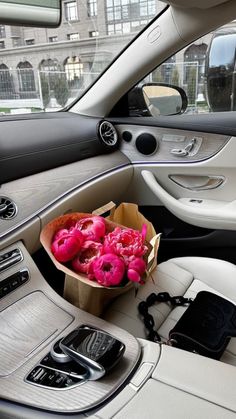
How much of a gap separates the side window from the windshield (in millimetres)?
262

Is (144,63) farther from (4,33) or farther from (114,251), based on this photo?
(114,251)

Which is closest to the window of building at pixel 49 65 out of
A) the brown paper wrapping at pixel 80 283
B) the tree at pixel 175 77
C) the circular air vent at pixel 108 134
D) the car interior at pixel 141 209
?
the car interior at pixel 141 209

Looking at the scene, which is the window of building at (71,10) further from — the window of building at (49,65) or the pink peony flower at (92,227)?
the pink peony flower at (92,227)

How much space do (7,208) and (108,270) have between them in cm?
50

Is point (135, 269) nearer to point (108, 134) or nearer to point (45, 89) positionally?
point (108, 134)

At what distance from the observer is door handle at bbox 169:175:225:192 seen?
1975 mm

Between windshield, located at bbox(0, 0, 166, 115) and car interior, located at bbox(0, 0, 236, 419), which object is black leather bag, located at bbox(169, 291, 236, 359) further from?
windshield, located at bbox(0, 0, 166, 115)

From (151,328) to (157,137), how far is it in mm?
1152

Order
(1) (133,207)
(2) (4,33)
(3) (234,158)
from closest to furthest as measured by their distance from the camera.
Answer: (1) (133,207) → (2) (4,33) → (3) (234,158)

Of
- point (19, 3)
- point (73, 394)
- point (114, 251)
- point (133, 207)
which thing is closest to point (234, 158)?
point (133, 207)

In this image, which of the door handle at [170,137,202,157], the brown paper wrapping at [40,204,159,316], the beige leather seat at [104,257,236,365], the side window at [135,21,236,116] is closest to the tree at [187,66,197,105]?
the side window at [135,21,236,116]

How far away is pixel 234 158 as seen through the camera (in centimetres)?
186

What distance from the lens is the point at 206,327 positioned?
3.71 ft

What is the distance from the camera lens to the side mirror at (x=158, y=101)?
2139mm
